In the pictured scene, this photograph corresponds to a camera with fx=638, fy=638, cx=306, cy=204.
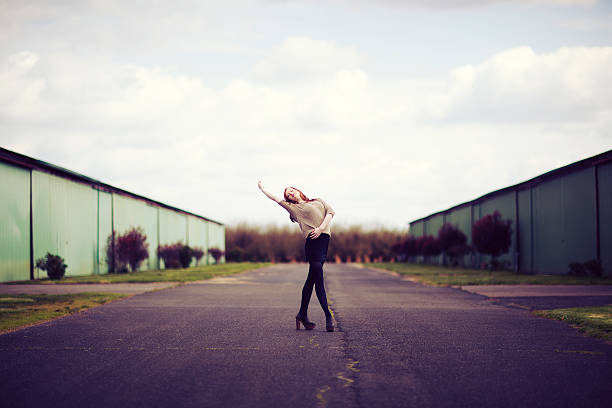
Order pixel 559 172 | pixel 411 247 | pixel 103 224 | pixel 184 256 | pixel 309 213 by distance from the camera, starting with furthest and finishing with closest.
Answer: pixel 411 247 → pixel 184 256 → pixel 103 224 → pixel 559 172 → pixel 309 213

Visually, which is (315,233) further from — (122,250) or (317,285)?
(122,250)

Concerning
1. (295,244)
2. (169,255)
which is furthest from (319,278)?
(295,244)

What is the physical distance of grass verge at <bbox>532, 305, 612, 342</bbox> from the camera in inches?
321

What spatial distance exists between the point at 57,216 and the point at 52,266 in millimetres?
2726

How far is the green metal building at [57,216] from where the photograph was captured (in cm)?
2083

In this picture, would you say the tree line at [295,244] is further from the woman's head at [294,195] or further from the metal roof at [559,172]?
the woman's head at [294,195]

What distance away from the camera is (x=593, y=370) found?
5746mm

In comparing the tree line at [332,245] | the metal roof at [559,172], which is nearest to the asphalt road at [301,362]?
the metal roof at [559,172]

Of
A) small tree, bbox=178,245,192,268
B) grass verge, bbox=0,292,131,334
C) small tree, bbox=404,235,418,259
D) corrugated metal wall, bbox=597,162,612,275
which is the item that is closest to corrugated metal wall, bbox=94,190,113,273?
small tree, bbox=178,245,192,268

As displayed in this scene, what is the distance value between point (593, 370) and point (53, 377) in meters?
4.74

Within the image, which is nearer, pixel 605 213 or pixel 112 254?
pixel 605 213

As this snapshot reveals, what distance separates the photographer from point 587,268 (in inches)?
931

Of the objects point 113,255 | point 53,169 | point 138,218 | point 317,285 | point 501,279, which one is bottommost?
point 501,279

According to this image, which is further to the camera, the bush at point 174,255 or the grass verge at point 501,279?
the bush at point 174,255
